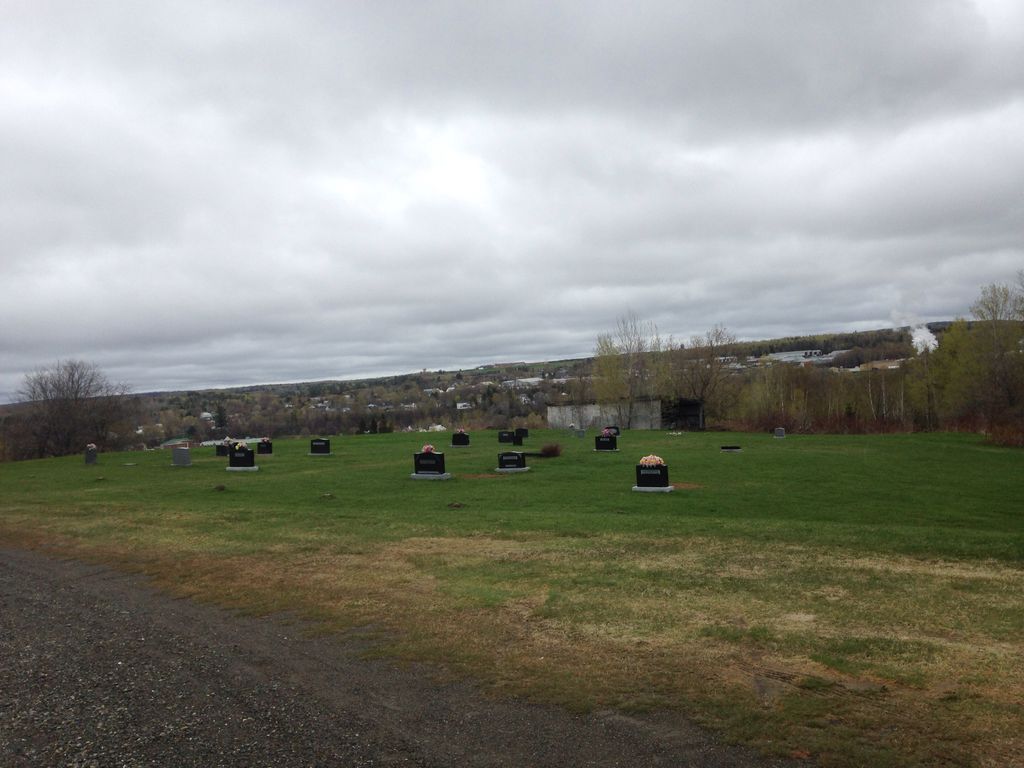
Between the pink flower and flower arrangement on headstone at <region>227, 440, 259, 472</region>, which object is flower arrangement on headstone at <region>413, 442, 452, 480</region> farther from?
flower arrangement on headstone at <region>227, 440, 259, 472</region>

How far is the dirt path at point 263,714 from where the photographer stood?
444cm

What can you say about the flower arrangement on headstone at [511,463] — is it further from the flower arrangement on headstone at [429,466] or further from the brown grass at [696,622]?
the brown grass at [696,622]

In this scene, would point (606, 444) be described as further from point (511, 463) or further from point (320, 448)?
point (320, 448)

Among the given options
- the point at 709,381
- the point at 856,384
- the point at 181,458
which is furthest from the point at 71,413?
the point at 856,384

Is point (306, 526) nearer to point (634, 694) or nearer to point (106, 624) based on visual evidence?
point (106, 624)

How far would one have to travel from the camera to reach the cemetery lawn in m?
5.09

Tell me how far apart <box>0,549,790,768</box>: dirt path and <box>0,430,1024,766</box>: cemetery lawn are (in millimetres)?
387

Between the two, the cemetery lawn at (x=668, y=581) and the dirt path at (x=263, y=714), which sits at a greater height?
the dirt path at (x=263, y=714)

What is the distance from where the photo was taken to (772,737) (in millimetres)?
4520

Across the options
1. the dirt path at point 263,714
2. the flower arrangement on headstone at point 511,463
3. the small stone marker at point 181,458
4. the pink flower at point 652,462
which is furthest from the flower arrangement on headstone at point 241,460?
the dirt path at point 263,714

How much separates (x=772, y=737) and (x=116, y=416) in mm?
54929

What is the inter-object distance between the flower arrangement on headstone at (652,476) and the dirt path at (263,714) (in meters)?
12.6

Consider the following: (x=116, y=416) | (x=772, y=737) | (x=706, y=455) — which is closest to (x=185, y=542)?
(x=772, y=737)

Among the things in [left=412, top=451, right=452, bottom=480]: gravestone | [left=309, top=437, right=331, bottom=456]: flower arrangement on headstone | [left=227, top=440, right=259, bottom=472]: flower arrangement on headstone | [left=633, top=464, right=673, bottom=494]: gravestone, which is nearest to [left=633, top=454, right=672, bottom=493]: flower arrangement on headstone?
[left=633, top=464, right=673, bottom=494]: gravestone
